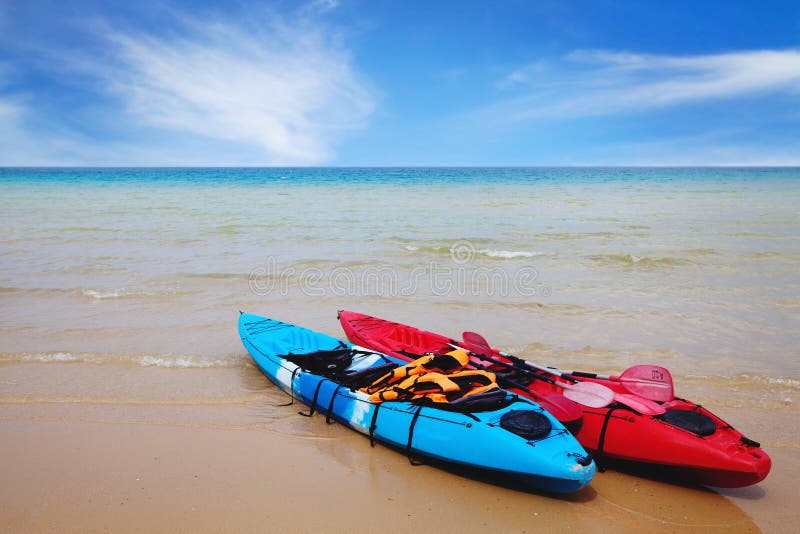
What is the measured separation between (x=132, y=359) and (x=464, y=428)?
4205mm

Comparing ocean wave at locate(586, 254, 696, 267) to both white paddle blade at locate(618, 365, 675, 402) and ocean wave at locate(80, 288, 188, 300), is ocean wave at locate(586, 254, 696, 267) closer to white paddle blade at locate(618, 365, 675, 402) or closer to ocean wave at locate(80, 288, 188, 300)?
white paddle blade at locate(618, 365, 675, 402)

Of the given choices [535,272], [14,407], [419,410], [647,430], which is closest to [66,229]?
[14,407]

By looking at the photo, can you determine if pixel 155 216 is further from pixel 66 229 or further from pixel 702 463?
pixel 702 463

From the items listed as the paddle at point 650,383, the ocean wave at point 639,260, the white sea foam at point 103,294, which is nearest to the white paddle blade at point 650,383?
the paddle at point 650,383

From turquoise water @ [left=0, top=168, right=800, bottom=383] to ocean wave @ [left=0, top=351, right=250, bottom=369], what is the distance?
0.03 meters

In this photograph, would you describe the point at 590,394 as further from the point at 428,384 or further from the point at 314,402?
the point at 314,402

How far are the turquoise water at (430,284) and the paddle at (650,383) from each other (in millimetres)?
1680

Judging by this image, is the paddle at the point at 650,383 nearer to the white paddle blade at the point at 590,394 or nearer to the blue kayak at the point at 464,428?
the white paddle blade at the point at 590,394

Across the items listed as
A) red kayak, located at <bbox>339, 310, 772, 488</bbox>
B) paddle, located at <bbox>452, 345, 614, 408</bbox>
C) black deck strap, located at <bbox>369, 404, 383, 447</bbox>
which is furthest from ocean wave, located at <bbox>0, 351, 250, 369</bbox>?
paddle, located at <bbox>452, 345, 614, 408</bbox>

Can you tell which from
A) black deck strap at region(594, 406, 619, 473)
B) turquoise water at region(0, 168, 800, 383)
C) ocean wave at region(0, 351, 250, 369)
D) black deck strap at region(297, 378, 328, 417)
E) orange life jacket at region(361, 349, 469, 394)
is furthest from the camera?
turquoise water at region(0, 168, 800, 383)

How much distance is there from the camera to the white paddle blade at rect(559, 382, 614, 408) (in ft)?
12.9

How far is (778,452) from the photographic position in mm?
3977

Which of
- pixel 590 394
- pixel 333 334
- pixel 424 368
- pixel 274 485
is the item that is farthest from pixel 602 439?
pixel 333 334

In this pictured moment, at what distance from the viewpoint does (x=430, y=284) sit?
9.46 meters
